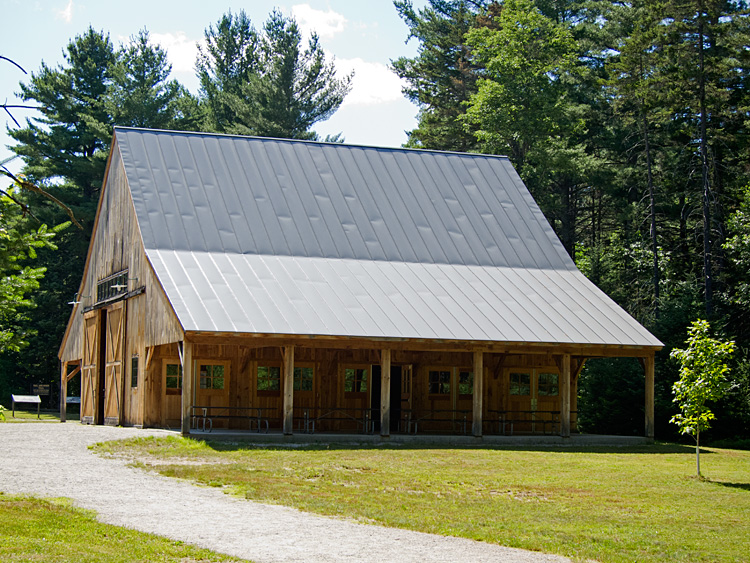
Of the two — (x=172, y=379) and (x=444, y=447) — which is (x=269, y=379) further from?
(x=444, y=447)

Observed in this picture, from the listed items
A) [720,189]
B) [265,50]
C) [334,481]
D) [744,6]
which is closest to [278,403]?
[334,481]

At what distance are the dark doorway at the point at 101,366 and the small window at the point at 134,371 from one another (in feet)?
10.3

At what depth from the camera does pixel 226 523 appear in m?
10.1

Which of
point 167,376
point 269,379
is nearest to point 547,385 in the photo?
point 269,379

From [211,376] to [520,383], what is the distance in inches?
334

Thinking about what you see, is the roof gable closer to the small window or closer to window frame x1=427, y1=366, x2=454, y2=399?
window frame x1=427, y1=366, x2=454, y2=399

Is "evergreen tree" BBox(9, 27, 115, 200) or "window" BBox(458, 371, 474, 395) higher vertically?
"evergreen tree" BBox(9, 27, 115, 200)

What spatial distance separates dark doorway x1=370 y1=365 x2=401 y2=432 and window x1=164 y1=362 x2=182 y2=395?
5.05m

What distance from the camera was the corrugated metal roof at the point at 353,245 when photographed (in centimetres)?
2225

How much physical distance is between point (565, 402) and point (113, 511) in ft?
48.3

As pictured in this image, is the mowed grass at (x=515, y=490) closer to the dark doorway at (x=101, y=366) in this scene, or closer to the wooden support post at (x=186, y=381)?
the wooden support post at (x=186, y=381)

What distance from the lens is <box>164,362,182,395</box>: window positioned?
984 inches

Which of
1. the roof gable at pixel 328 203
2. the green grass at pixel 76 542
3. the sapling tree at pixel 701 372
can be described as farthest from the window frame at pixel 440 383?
the green grass at pixel 76 542

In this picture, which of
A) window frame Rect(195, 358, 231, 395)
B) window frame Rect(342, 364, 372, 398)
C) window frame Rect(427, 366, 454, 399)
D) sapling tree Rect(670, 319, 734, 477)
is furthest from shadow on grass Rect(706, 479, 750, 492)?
window frame Rect(195, 358, 231, 395)
